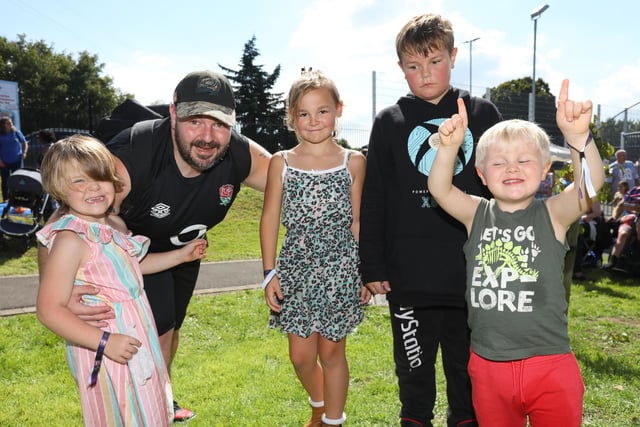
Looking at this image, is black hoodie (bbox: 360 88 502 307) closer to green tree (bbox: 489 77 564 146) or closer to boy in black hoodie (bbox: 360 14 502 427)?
boy in black hoodie (bbox: 360 14 502 427)

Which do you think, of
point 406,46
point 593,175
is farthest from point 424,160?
point 593,175

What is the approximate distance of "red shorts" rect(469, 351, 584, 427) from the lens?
200 centimetres

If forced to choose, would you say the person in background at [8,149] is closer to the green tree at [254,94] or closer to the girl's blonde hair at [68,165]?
the girl's blonde hair at [68,165]

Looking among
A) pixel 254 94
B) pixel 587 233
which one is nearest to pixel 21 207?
pixel 587 233

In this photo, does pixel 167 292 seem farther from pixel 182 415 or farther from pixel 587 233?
pixel 587 233

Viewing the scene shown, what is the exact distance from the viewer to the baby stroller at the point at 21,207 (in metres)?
7.95

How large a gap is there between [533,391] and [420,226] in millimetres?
881

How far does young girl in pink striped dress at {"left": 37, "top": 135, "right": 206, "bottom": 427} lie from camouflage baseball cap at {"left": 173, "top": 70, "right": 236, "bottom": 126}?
22.7 inches

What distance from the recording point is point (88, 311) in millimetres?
2039

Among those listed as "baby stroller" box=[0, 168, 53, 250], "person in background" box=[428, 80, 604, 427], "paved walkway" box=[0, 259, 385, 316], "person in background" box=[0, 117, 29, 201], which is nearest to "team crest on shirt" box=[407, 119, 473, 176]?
"person in background" box=[428, 80, 604, 427]

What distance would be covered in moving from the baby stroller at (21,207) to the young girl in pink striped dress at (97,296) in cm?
668

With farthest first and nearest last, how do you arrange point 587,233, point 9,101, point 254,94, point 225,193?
point 254,94 < point 9,101 < point 587,233 < point 225,193

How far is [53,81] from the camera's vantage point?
124 ft

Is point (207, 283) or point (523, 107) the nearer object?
point (207, 283)
